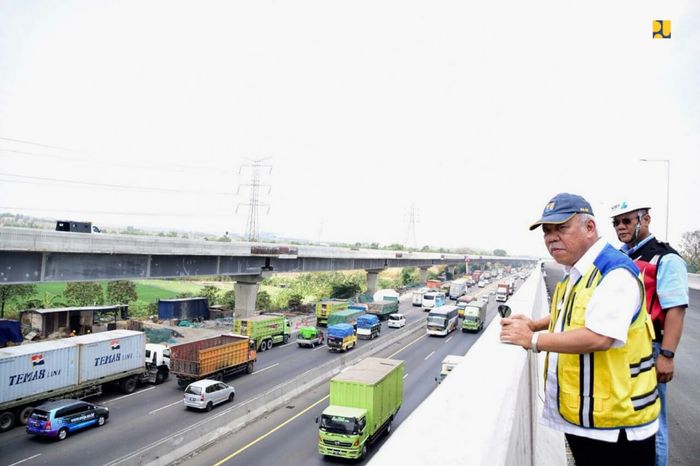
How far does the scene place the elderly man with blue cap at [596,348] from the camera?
246 cm

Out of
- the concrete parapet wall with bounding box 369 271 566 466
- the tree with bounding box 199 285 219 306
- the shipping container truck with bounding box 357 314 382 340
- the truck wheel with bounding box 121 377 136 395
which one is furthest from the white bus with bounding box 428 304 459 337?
the concrete parapet wall with bounding box 369 271 566 466

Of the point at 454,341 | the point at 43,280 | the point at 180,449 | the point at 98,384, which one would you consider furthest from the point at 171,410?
the point at 454,341

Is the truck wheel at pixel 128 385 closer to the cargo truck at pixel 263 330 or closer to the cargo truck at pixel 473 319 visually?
the cargo truck at pixel 263 330

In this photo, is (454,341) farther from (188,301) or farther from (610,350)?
(610,350)

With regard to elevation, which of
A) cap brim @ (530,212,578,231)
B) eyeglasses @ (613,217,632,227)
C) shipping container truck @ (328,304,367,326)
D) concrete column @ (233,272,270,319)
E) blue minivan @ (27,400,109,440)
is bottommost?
blue minivan @ (27,400,109,440)

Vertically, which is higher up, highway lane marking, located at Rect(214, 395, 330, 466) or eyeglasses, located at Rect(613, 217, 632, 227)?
eyeglasses, located at Rect(613, 217, 632, 227)

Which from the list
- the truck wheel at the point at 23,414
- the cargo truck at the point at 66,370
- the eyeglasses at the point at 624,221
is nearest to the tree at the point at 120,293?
the cargo truck at the point at 66,370

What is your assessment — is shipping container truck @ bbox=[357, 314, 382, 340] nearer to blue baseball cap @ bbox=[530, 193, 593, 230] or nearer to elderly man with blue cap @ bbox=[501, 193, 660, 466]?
elderly man with blue cap @ bbox=[501, 193, 660, 466]

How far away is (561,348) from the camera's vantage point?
2.52 m

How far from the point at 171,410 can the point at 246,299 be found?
72.6 feet

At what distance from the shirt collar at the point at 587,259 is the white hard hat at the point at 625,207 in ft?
6.62

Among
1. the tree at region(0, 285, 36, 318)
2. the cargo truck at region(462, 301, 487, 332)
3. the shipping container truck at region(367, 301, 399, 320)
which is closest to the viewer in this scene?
the cargo truck at region(462, 301, 487, 332)

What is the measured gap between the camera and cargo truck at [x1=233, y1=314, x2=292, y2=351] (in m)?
36.9

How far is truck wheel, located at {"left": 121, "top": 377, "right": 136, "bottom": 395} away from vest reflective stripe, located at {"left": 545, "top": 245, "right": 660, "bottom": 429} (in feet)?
93.9
